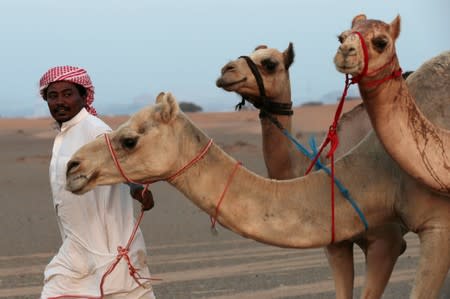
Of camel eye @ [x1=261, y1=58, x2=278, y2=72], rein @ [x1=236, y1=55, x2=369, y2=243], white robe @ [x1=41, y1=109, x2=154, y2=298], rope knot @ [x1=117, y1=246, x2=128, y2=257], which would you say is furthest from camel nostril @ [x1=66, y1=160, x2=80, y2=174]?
camel eye @ [x1=261, y1=58, x2=278, y2=72]

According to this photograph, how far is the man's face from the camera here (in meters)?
6.31

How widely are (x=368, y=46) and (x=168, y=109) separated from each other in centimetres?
107

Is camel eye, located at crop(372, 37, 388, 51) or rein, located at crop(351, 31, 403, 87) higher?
camel eye, located at crop(372, 37, 388, 51)

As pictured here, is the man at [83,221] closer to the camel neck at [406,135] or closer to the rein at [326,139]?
the rein at [326,139]

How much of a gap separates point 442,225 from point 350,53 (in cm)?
119

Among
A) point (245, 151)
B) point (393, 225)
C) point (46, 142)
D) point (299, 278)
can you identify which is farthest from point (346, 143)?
point (46, 142)

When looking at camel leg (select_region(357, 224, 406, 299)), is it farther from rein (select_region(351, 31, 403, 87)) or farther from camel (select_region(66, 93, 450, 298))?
rein (select_region(351, 31, 403, 87))

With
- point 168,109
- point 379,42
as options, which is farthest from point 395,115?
point 168,109

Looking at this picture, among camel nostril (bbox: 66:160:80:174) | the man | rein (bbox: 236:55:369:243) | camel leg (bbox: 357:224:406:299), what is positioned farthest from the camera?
camel leg (bbox: 357:224:406:299)

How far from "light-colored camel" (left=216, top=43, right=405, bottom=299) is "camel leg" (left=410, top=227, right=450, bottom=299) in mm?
740

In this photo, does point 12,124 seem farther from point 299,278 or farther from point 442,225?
point 442,225

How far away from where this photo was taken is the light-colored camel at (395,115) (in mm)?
5125

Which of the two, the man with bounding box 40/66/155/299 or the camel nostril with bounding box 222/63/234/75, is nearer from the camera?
the man with bounding box 40/66/155/299

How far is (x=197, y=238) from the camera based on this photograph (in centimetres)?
1377
